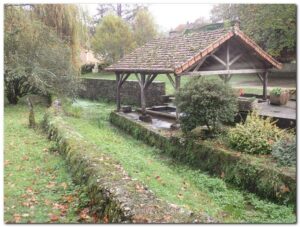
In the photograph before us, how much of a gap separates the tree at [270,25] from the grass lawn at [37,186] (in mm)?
9939

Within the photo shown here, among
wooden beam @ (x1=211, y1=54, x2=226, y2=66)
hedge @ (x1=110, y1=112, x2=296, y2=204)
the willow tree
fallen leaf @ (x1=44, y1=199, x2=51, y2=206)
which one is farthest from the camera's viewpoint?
the willow tree

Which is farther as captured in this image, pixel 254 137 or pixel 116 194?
pixel 254 137

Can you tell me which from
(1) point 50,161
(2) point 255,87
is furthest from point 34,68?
(2) point 255,87

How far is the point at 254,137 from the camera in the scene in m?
7.95

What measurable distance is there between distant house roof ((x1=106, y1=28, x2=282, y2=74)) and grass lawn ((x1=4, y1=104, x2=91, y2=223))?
4.52 m

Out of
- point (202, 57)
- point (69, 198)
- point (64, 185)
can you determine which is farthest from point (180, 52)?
point (69, 198)

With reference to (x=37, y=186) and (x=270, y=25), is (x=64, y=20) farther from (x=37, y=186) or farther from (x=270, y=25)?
(x=37, y=186)

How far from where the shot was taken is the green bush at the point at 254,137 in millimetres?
7766

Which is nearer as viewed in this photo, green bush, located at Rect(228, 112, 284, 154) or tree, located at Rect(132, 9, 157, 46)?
green bush, located at Rect(228, 112, 284, 154)

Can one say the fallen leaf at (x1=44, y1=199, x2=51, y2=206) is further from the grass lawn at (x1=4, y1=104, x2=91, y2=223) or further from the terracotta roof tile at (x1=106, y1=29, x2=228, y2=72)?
the terracotta roof tile at (x1=106, y1=29, x2=228, y2=72)

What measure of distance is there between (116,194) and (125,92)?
51.0 ft

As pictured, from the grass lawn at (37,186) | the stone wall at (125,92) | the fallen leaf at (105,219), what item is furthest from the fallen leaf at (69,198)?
the stone wall at (125,92)

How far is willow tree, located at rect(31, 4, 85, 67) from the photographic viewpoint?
16094 mm

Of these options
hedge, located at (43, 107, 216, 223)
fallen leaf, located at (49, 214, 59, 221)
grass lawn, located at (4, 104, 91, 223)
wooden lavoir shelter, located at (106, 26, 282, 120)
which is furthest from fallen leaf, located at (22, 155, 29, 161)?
wooden lavoir shelter, located at (106, 26, 282, 120)
